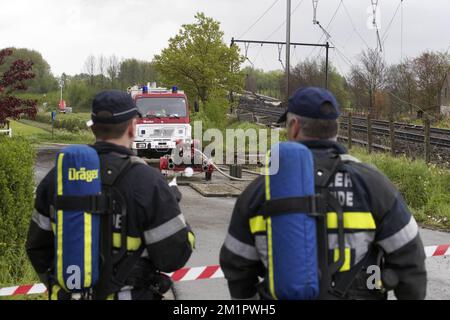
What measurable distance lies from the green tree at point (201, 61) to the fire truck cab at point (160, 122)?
10.4m

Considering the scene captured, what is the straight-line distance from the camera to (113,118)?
294 centimetres

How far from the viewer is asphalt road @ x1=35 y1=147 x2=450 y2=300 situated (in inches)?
228

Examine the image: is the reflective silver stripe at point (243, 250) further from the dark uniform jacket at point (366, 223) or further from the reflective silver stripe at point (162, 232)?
the reflective silver stripe at point (162, 232)

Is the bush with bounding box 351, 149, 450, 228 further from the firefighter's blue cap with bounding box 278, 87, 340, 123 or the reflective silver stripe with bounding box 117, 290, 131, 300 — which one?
the reflective silver stripe with bounding box 117, 290, 131, 300

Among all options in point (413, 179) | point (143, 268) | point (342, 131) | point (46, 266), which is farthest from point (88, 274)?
point (342, 131)

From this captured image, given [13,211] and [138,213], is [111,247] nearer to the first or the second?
[138,213]

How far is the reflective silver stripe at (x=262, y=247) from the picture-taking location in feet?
8.55

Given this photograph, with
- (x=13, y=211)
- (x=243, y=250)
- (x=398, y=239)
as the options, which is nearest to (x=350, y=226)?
(x=398, y=239)

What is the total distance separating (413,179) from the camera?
446 inches

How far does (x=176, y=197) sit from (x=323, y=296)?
91 cm

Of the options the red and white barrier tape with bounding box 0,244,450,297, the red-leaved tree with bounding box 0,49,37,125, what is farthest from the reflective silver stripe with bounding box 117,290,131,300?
the red-leaved tree with bounding box 0,49,37,125

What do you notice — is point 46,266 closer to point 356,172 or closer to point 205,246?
point 356,172

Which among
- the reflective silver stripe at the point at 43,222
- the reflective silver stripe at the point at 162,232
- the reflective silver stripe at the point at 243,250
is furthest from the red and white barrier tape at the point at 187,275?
the reflective silver stripe at the point at 243,250

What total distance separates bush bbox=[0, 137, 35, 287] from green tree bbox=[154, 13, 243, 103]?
23.1m
